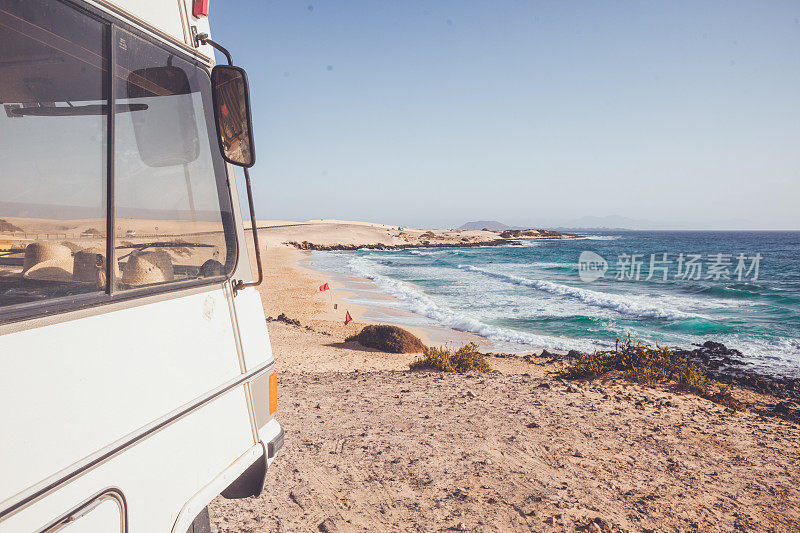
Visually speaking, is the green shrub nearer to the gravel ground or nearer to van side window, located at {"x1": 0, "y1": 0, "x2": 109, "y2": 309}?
the gravel ground

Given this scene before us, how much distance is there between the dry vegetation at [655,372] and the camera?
772 centimetres

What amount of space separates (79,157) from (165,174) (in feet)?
1.46

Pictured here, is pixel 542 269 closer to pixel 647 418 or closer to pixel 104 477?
pixel 647 418

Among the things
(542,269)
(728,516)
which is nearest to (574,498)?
(728,516)

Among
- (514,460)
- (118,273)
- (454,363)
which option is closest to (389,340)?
(454,363)

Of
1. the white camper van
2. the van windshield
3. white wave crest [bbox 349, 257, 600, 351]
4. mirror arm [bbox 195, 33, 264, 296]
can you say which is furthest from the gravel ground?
white wave crest [bbox 349, 257, 600, 351]

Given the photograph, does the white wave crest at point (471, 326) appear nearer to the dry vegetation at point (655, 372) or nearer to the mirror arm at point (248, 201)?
the dry vegetation at point (655, 372)

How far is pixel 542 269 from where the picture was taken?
41.8 m

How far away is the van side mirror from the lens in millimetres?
2258

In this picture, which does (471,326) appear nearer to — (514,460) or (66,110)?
(514,460)

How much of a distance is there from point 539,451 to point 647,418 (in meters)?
2.16

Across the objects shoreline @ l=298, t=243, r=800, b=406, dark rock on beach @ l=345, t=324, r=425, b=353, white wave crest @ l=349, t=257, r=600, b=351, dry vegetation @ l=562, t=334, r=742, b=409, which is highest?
dry vegetation @ l=562, t=334, r=742, b=409

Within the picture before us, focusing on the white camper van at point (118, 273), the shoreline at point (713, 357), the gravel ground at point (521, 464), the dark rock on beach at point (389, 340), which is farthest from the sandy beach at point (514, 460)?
the dark rock on beach at point (389, 340)

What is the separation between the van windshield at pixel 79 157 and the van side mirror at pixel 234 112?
0.20m
